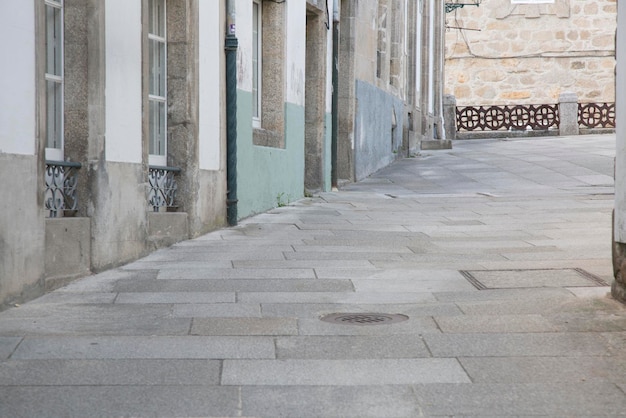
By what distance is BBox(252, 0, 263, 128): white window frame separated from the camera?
516 inches

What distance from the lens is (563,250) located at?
28.7 feet

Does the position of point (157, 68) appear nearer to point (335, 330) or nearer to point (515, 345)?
point (335, 330)

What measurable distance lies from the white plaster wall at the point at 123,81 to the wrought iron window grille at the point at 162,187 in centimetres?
79

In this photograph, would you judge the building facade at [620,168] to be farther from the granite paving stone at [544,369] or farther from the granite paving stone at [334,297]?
the granite paving stone at [544,369]

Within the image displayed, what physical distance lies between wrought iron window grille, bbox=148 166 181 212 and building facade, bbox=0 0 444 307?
0.07ft

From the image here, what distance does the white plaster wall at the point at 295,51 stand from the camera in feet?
44.7

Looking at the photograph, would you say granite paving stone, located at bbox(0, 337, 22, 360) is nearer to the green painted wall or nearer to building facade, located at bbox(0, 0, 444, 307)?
building facade, located at bbox(0, 0, 444, 307)

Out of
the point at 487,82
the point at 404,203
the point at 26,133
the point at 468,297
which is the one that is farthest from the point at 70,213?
the point at 487,82

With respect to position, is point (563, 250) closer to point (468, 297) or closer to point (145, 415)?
point (468, 297)

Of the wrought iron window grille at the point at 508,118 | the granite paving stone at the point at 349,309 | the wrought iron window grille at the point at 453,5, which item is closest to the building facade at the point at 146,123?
the granite paving stone at the point at 349,309

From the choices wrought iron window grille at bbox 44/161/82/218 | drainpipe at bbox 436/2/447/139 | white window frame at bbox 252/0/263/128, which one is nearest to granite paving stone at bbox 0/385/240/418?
wrought iron window grille at bbox 44/161/82/218

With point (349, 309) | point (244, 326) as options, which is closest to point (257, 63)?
point (349, 309)

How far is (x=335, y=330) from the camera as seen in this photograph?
18.4 ft

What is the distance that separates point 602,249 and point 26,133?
196 inches
